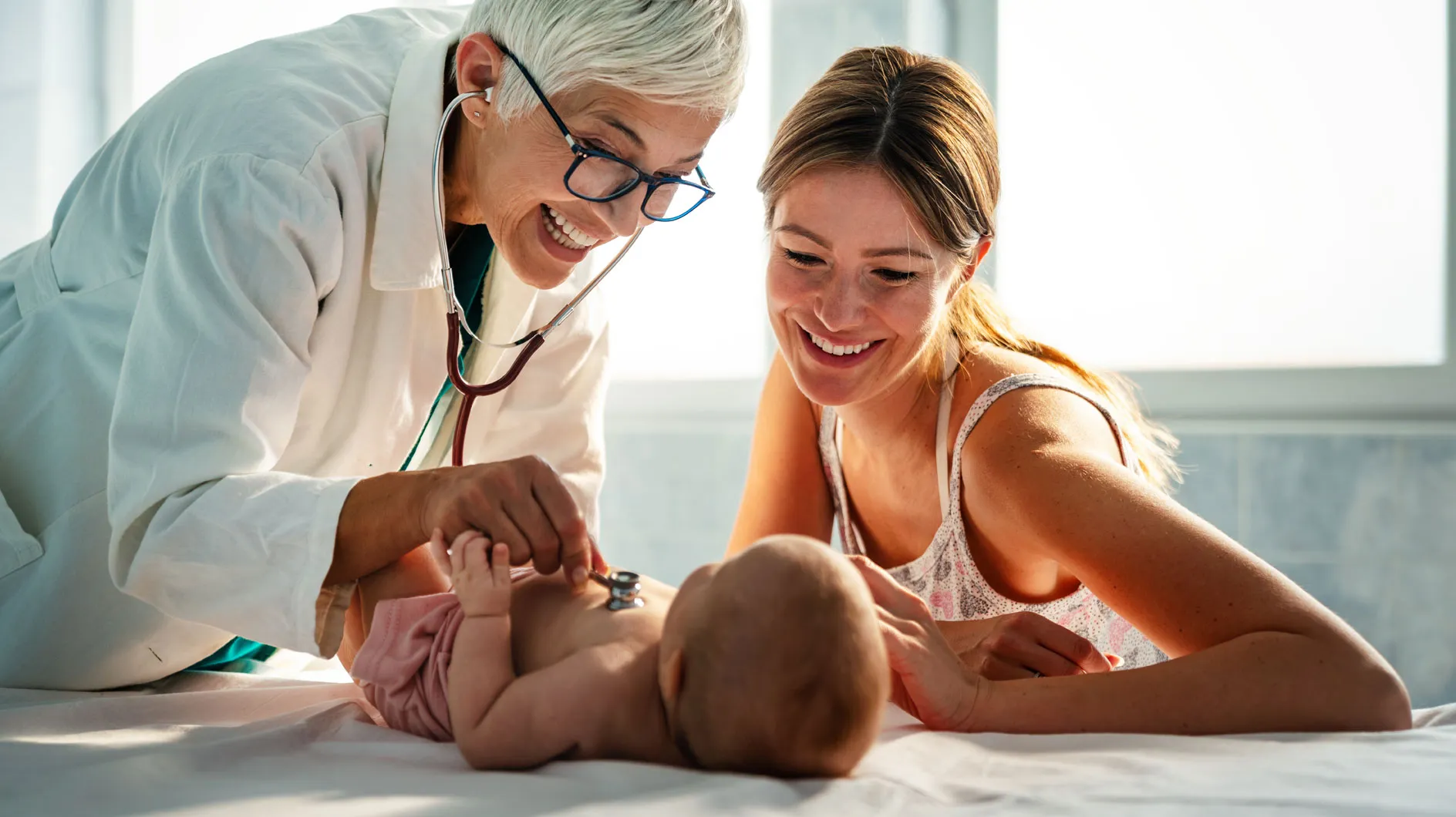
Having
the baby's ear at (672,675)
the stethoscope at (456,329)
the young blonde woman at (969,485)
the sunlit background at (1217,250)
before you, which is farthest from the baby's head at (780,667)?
the sunlit background at (1217,250)

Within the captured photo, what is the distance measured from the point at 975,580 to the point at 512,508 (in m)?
0.77

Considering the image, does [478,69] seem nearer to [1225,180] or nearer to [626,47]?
[626,47]

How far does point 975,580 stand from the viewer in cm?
170

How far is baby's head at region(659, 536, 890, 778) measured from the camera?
40.4 inches

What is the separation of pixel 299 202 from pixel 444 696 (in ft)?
1.99

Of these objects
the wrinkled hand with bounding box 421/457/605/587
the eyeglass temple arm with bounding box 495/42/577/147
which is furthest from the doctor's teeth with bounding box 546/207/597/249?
the wrinkled hand with bounding box 421/457/605/587

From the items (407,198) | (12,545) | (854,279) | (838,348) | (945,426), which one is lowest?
(12,545)

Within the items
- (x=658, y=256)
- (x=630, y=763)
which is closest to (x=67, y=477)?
(x=630, y=763)

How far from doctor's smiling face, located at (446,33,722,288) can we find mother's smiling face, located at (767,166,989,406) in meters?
0.19

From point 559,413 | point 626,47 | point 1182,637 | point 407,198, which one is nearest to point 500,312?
point 559,413

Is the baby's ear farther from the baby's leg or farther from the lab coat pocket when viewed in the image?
the lab coat pocket

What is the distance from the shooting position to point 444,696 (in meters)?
1.23

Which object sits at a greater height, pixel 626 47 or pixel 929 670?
pixel 626 47

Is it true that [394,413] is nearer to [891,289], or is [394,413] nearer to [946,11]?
[891,289]
